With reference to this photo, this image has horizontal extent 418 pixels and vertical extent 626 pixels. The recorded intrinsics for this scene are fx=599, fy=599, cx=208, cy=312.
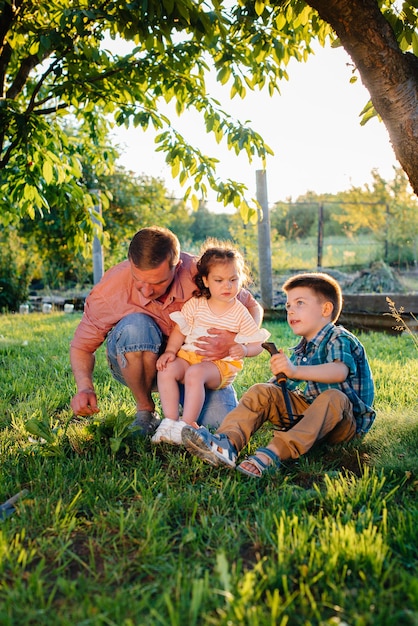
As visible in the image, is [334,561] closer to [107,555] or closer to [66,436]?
[107,555]

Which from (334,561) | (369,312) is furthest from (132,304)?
(369,312)

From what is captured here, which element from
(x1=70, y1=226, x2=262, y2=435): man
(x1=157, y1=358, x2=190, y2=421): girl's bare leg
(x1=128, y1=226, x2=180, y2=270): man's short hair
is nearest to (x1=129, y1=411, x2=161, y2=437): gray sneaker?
(x1=70, y1=226, x2=262, y2=435): man

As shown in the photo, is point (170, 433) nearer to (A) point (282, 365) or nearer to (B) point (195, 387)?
(B) point (195, 387)

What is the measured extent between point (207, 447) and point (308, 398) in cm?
70

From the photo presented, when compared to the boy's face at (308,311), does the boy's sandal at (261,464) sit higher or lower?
lower

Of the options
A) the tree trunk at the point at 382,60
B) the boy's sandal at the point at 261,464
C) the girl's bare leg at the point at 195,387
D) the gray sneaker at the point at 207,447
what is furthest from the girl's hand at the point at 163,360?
the tree trunk at the point at 382,60

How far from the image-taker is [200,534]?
1979mm

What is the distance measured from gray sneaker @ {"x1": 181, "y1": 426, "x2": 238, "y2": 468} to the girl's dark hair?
0.96 m

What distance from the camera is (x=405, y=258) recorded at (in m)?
11.5

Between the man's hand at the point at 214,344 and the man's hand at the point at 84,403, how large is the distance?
0.61 metres

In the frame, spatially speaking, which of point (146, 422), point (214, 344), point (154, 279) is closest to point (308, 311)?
point (214, 344)

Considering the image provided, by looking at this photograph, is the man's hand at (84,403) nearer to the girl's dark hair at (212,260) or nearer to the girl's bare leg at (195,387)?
the girl's bare leg at (195,387)

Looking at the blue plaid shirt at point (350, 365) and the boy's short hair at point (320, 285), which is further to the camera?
the boy's short hair at point (320, 285)

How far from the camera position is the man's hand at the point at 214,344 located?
321 cm
